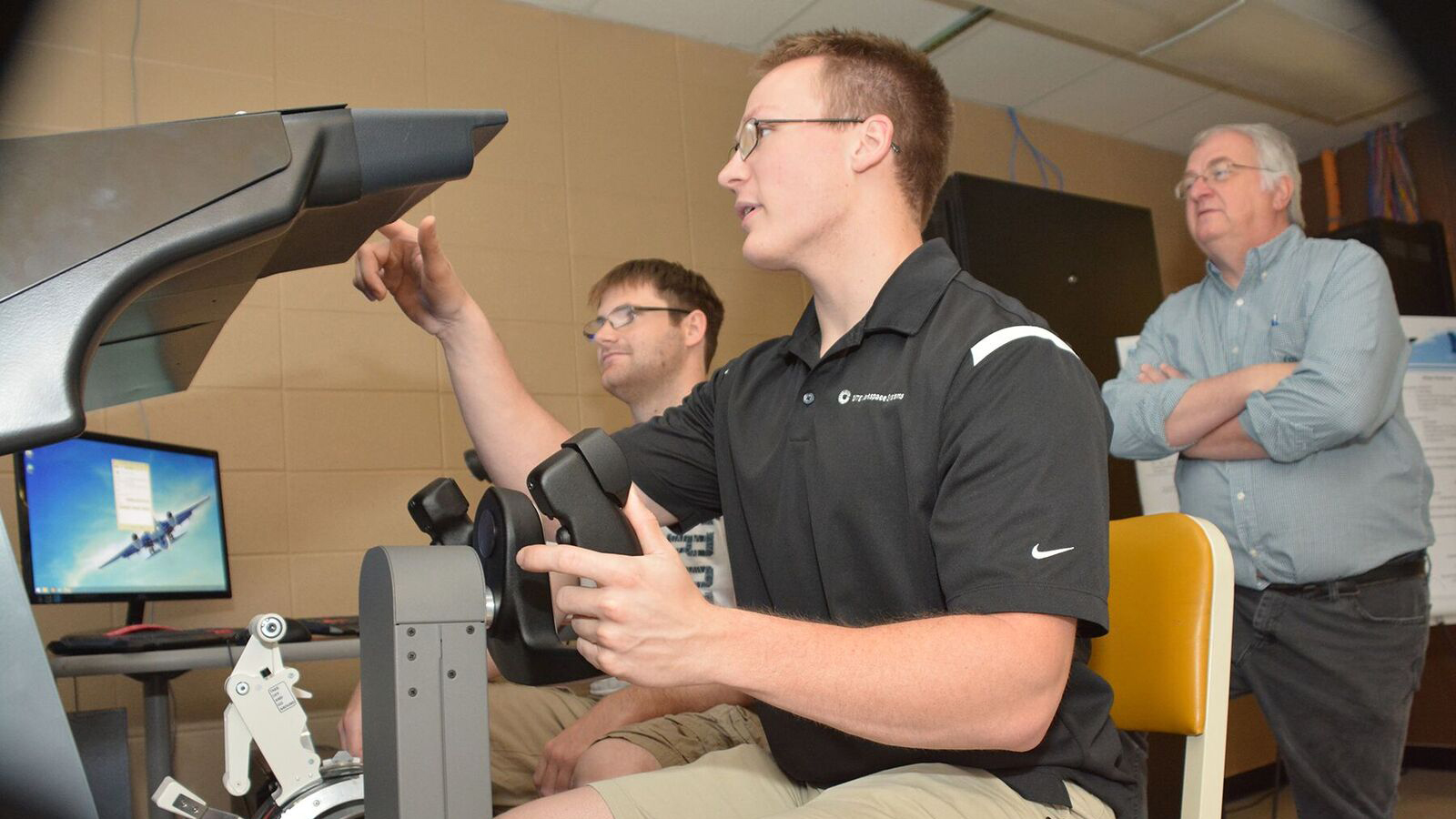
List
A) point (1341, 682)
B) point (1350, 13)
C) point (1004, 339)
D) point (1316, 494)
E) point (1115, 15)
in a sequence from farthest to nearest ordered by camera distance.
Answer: point (1115, 15), point (1316, 494), point (1341, 682), point (1004, 339), point (1350, 13)

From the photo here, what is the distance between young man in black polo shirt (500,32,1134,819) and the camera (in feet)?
3.01

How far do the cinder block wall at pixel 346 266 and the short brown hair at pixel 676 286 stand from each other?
69cm

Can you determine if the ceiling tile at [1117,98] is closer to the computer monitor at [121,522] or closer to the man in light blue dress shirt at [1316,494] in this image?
the man in light blue dress shirt at [1316,494]

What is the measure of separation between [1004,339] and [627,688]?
1.04 m

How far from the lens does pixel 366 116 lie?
0.76 metres

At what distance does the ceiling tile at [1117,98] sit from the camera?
4.57 metres

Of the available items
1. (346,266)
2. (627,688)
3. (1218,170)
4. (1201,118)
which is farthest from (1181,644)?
(1201,118)

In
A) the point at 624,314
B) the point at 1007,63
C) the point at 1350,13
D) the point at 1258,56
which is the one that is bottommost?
the point at 1350,13

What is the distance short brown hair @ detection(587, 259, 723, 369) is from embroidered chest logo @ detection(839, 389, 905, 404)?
1.56m

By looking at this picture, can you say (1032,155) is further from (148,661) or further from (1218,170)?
(148,661)

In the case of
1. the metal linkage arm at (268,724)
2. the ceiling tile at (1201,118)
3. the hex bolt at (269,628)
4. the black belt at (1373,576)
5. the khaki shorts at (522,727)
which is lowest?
the khaki shorts at (522,727)

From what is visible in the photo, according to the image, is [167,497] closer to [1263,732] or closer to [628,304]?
[628,304]

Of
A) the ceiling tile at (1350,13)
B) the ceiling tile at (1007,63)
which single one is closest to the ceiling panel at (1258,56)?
the ceiling tile at (1007,63)

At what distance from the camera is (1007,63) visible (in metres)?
4.39
